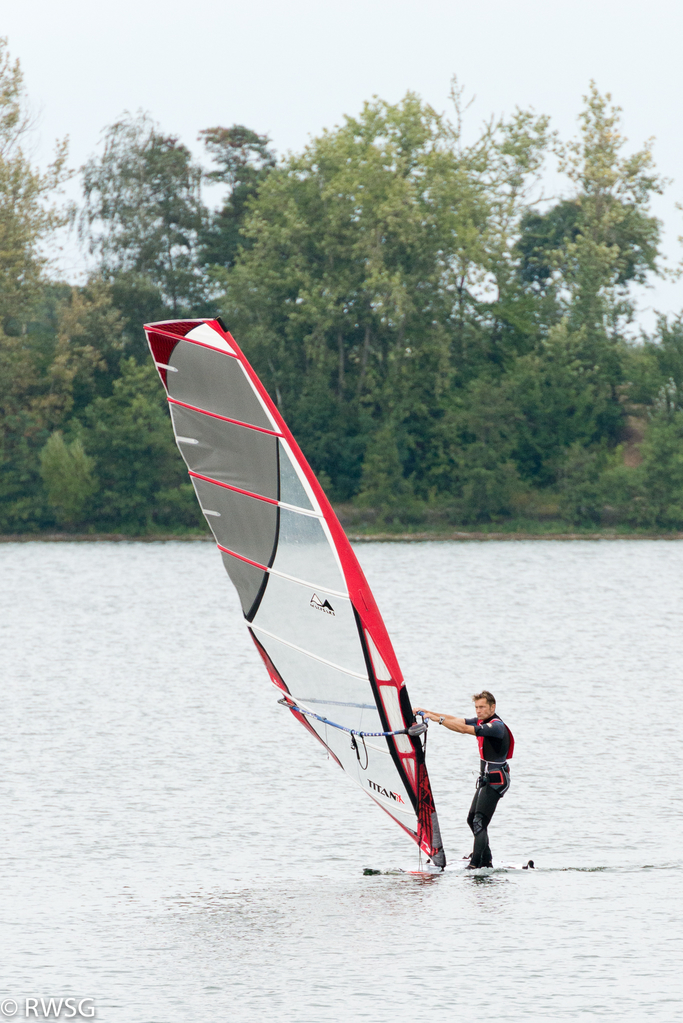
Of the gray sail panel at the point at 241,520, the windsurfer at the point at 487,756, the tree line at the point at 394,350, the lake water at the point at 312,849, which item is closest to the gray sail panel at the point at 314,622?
the gray sail panel at the point at 241,520

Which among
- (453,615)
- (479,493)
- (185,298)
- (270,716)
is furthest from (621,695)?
(185,298)

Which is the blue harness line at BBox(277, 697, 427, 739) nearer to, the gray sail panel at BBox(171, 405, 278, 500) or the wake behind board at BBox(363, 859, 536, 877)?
the wake behind board at BBox(363, 859, 536, 877)

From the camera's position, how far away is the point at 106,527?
221 ft

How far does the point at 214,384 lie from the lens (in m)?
10.9

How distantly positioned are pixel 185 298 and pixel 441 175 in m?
14.9

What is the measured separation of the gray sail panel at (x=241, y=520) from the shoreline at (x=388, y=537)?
179 ft

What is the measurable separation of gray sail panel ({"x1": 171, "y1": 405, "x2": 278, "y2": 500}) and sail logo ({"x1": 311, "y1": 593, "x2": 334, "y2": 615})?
0.83 metres

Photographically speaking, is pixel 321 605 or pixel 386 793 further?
pixel 386 793

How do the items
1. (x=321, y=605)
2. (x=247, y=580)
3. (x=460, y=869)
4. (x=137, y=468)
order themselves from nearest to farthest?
1. (x=321, y=605)
2. (x=247, y=580)
3. (x=460, y=869)
4. (x=137, y=468)

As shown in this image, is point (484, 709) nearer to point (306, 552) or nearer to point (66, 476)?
point (306, 552)

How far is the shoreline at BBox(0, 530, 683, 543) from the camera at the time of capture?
218 feet

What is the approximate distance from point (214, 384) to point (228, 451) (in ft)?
1.84

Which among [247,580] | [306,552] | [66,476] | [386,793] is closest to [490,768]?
[386,793]

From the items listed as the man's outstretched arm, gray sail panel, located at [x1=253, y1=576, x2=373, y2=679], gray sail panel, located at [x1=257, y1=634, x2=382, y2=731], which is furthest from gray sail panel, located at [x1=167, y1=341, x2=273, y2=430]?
the man's outstretched arm
